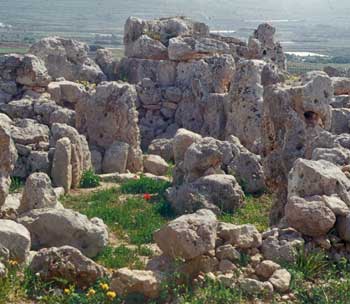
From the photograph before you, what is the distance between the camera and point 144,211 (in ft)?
50.2

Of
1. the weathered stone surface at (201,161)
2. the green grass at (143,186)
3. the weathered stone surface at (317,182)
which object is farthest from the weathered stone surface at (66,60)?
the weathered stone surface at (317,182)

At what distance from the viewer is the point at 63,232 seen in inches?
468

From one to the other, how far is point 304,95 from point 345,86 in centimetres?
1080

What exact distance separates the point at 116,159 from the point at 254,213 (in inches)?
202

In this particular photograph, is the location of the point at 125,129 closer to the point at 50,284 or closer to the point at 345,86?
the point at 345,86

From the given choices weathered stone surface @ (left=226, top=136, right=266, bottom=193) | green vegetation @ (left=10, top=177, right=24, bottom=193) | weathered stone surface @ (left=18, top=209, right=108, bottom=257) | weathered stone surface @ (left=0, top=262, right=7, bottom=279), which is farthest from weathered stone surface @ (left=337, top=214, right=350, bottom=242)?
green vegetation @ (left=10, top=177, right=24, bottom=193)

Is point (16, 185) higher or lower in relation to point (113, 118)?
lower

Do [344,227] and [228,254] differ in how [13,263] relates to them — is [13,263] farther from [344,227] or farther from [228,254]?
[344,227]

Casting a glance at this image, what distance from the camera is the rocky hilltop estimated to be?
34.2 ft

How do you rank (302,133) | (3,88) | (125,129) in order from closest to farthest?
(302,133) < (125,129) < (3,88)

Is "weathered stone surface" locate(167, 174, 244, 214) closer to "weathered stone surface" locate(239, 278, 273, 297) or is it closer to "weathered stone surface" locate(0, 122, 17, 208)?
"weathered stone surface" locate(0, 122, 17, 208)

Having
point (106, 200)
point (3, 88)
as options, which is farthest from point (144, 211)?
point (3, 88)

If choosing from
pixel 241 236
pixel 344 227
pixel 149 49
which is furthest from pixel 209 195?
pixel 149 49

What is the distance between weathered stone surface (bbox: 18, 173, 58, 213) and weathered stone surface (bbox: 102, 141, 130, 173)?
580cm
